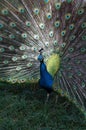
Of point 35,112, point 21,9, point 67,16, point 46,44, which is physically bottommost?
point 35,112

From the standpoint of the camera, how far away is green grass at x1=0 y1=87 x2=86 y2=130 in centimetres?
386

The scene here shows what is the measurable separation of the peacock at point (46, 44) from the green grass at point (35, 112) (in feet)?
0.54

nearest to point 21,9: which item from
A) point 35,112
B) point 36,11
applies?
point 36,11

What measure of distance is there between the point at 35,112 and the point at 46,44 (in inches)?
28.8

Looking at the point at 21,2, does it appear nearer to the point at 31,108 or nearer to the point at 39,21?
the point at 39,21

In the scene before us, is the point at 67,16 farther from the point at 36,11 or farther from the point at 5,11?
the point at 5,11

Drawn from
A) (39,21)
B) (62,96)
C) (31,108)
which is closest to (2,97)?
(31,108)

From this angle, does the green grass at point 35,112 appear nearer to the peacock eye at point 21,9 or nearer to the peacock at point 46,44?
the peacock at point 46,44

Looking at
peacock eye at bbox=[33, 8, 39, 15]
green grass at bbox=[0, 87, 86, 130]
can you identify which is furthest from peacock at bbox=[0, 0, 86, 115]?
green grass at bbox=[0, 87, 86, 130]

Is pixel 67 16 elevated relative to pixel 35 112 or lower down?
elevated

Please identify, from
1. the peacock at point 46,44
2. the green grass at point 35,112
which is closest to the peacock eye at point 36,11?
the peacock at point 46,44

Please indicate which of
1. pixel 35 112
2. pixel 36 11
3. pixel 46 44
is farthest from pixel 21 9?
pixel 35 112

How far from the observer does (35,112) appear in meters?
4.12

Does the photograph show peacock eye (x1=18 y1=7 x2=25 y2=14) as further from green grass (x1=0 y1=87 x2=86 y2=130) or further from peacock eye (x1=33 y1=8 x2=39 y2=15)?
green grass (x1=0 y1=87 x2=86 y2=130)
